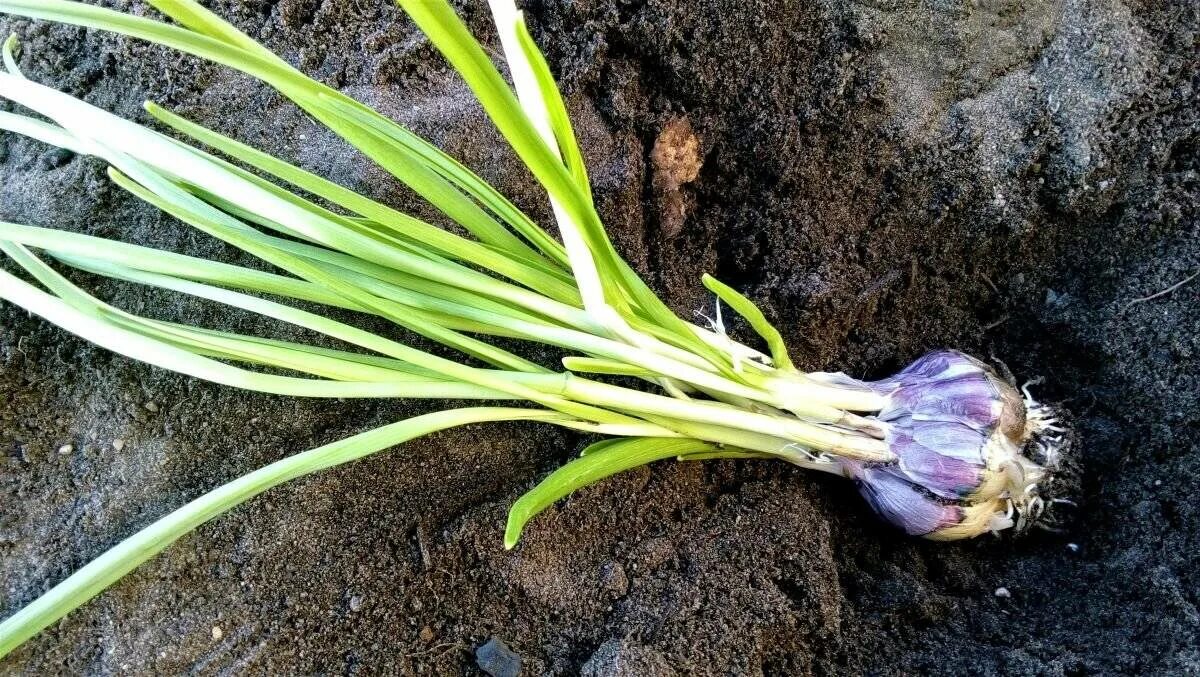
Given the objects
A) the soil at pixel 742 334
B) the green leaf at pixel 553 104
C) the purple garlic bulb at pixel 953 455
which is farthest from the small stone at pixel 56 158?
the purple garlic bulb at pixel 953 455

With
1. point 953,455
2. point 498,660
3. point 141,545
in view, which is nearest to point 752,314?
point 953,455

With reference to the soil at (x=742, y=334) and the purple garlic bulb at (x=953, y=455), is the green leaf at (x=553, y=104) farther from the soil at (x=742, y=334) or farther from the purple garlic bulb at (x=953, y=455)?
the purple garlic bulb at (x=953, y=455)

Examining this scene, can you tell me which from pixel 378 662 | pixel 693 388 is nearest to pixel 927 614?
pixel 693 388

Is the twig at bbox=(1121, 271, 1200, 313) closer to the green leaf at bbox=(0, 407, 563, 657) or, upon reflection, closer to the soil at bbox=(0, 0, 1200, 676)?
the soil at bbox=(0, 0, 1200, 676)

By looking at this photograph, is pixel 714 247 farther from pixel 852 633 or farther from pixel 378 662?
pixel 378 662

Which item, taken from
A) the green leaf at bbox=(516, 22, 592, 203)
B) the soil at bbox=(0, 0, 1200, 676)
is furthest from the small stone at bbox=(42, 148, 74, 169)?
the green leaf at bbox=(516, 22, 592, 203)

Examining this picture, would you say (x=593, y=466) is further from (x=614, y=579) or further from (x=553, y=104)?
(x=553, y=104)
